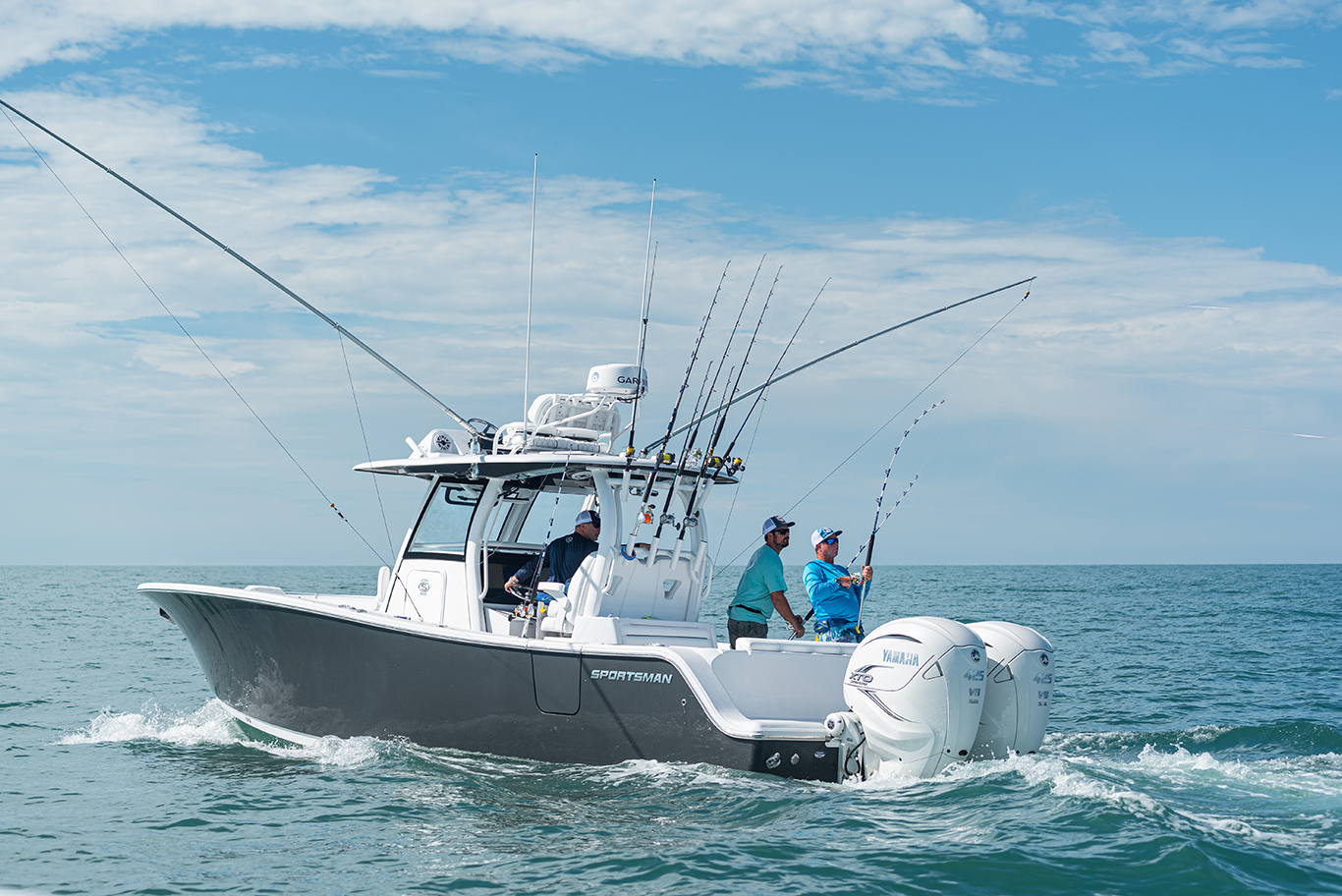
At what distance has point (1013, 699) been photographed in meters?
6.65

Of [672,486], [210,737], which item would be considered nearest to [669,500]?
[672,486]

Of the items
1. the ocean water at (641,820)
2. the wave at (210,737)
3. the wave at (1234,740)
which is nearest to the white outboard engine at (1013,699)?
the ocean water at (641,820)

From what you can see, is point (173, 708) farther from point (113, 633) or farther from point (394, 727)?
point (113, 633)

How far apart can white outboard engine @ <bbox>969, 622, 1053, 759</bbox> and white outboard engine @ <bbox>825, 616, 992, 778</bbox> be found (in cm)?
21

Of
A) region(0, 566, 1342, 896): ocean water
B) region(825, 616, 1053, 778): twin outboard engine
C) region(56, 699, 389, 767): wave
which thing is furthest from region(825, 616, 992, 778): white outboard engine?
region(56, 699, 389, 767): wave

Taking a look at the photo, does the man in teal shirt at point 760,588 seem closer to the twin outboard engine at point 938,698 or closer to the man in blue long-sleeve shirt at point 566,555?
the man in blue long-sleeve shirt at point 566,555

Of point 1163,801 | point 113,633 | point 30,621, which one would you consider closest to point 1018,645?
point 1163,801

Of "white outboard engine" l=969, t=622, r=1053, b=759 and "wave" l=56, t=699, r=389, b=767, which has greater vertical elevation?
"white outboard engine" l=969, t=622, r=1053, b=759

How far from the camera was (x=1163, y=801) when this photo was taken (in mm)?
6215

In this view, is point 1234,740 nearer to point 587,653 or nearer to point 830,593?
point 830,593

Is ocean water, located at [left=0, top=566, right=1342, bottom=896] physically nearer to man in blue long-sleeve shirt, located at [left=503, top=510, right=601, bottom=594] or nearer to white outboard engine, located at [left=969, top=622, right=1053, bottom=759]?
white outboard engine, located at [left=969, top=622, right=1053, bottom=759]

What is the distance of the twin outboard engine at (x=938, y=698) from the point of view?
6.36 m

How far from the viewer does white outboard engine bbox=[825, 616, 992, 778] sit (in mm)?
6344

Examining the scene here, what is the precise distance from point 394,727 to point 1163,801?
16.5 ft
